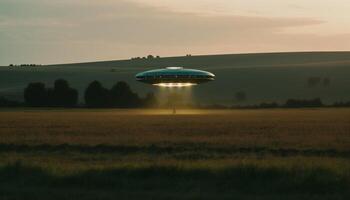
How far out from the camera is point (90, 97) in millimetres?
114875

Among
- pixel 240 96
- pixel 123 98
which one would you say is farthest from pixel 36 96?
pixel 240 96

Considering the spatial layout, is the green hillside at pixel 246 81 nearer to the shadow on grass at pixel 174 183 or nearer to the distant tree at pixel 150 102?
the distant tree at pixel 150 102

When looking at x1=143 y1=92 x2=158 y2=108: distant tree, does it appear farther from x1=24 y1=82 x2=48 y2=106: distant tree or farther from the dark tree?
the dark tree

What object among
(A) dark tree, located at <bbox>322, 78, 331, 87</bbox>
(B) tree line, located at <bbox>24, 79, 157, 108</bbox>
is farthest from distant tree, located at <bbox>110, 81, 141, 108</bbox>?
(A) dark tree, located at <bbox>322, 78, 331, 87</bbox>

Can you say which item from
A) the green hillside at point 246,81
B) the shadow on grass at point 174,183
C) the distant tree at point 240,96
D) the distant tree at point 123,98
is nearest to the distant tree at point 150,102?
the distant tree at point 123,98

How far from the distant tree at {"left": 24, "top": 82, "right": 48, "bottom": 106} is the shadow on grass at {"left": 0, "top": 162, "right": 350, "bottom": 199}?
98.4m

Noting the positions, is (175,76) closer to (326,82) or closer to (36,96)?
(36,96)

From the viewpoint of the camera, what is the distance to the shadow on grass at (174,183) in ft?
56.3

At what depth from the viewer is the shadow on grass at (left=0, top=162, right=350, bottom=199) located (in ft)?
56.3

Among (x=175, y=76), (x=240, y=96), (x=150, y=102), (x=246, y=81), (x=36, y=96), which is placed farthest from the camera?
(x=246, y=81)

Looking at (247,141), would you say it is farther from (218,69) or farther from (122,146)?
(218,69)

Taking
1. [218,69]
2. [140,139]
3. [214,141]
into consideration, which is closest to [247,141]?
[214,141]

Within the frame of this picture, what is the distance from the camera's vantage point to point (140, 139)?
118ft

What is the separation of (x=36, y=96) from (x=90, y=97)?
8.96 metres
